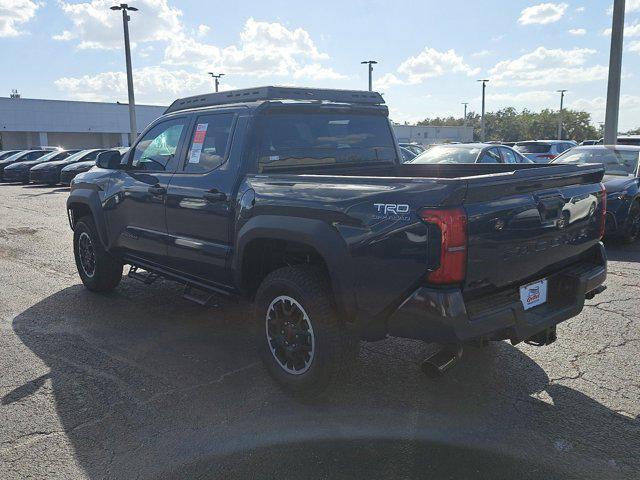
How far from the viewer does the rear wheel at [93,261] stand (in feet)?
20.1

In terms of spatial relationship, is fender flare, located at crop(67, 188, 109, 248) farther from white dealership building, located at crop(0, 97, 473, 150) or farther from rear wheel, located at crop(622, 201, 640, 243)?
white dealership building, located at crop(0, 97, 473, 150)

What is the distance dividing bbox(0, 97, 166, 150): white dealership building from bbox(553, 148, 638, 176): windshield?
55132 mm

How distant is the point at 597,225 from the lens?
389 centimetres

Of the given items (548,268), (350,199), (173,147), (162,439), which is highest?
(173,147)

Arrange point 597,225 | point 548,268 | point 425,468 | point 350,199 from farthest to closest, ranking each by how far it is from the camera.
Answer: point 597,225
point 548,268
point 350,199
point 425,468

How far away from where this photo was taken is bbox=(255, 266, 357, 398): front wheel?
341 cm

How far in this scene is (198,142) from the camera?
462 cm

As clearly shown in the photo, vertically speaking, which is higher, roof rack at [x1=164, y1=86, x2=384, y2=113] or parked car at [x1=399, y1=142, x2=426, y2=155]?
roof rack at [x1=164, y1=86, x2=384, y2=113]

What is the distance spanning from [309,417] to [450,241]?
1504 mm

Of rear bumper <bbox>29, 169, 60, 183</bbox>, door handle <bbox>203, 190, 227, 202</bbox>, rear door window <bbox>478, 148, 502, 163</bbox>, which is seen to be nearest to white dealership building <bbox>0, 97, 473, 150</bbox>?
rear bumper <bbox>29, 169, 60, 183</bbox>

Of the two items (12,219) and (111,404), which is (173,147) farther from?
(12,219)

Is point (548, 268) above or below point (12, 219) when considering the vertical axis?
above

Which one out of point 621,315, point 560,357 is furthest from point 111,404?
point 621,315

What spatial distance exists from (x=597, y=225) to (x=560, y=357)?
1108 millimetres
